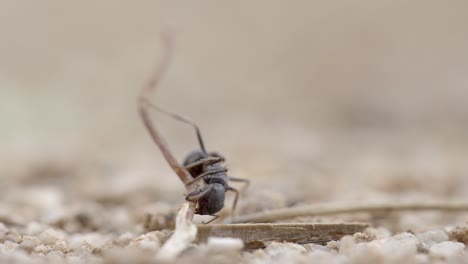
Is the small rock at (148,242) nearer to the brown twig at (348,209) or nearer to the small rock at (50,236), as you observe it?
the small rock at (50,236)

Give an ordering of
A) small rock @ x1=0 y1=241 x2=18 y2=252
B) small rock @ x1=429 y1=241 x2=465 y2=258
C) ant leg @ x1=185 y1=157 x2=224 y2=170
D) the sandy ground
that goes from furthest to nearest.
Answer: the sandy ground < ant leg @ x1=185 y1=157 x2=224 y2=170 < small rock @ x1=0 y1=241 x2=18 y2=252 < small rock @ x1=429 y1=241 x2=465 y2=258

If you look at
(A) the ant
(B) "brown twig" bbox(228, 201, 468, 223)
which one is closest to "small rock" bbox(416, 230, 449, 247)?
(B) "brown twig" bbox(228, 201, 468, 223)

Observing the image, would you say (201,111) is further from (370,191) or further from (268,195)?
(268,195)

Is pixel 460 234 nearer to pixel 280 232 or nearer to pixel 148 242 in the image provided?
pixel 280 232

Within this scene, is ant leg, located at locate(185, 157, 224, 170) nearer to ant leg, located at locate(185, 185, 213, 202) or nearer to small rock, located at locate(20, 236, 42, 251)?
ant leg, located at locate(185, 185, 213, 202)

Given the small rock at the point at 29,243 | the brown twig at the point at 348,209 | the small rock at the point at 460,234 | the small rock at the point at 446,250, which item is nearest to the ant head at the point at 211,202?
the brown twig at the point at 348,209

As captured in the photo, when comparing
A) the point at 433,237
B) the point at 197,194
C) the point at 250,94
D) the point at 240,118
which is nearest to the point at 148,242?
the point at 197,194

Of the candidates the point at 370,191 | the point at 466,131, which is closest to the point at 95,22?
the point at 466,131
